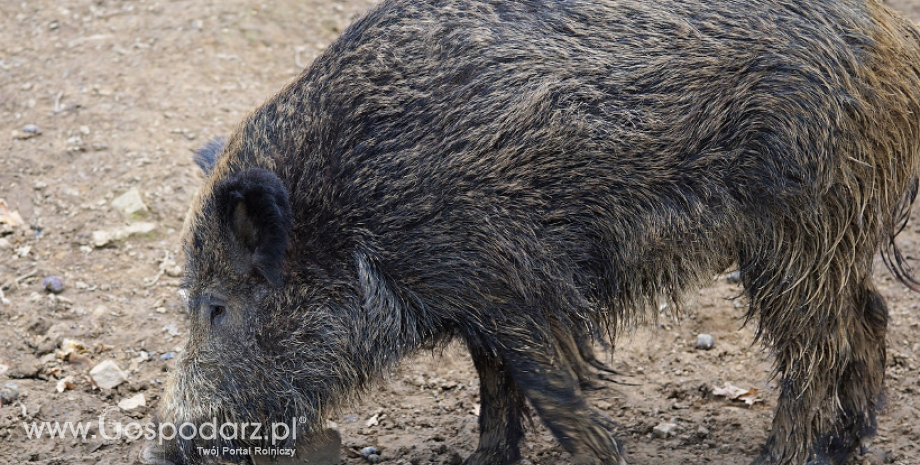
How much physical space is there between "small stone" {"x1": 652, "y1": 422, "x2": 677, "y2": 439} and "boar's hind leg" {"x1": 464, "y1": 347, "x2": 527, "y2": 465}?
2.36 ft

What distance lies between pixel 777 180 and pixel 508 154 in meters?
1.06

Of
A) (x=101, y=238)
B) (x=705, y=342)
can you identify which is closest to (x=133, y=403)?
(x=101, y=238)

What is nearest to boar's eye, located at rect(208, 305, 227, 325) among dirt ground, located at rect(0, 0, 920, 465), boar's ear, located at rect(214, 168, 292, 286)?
boar's ear, located at rect(214, 168, 292, 286)

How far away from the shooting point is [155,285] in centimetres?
569

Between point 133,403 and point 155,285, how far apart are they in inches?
40.8

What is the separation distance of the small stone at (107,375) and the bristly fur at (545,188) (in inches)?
47.4

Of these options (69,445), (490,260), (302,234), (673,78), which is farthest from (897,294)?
(69,445)

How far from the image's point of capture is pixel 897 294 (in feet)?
18.7

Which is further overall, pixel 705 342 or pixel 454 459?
pixel 705 342

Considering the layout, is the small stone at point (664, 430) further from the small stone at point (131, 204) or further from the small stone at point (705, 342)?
the small stone at point (131, 204)

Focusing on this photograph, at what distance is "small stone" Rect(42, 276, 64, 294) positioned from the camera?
5480 millimetres

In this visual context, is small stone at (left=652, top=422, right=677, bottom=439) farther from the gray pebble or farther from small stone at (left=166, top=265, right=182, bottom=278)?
Answer: small stone at (left=166, top=265, right=182, bottom=278)

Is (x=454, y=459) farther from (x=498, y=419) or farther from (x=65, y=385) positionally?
(x=65, y=385)

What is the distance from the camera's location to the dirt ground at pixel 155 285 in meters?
4.75
